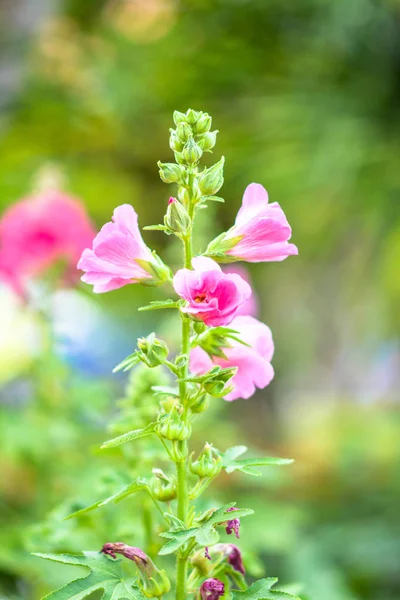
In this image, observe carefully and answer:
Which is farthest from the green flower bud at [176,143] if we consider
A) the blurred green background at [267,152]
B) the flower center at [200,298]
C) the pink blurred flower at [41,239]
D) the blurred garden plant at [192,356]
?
the blurred green background at [267,152]

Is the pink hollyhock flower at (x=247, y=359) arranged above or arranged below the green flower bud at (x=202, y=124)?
below

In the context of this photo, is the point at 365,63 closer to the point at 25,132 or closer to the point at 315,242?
the point at 315,242

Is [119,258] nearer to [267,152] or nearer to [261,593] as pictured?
[261,593]

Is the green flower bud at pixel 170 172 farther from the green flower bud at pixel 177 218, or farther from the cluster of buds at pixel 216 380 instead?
the cluster of buds at pixel 216 380

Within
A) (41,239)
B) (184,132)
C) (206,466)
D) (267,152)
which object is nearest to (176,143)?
(184,132)

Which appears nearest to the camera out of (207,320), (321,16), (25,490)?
(207,320)

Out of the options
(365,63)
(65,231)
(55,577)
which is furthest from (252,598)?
(365,63)
